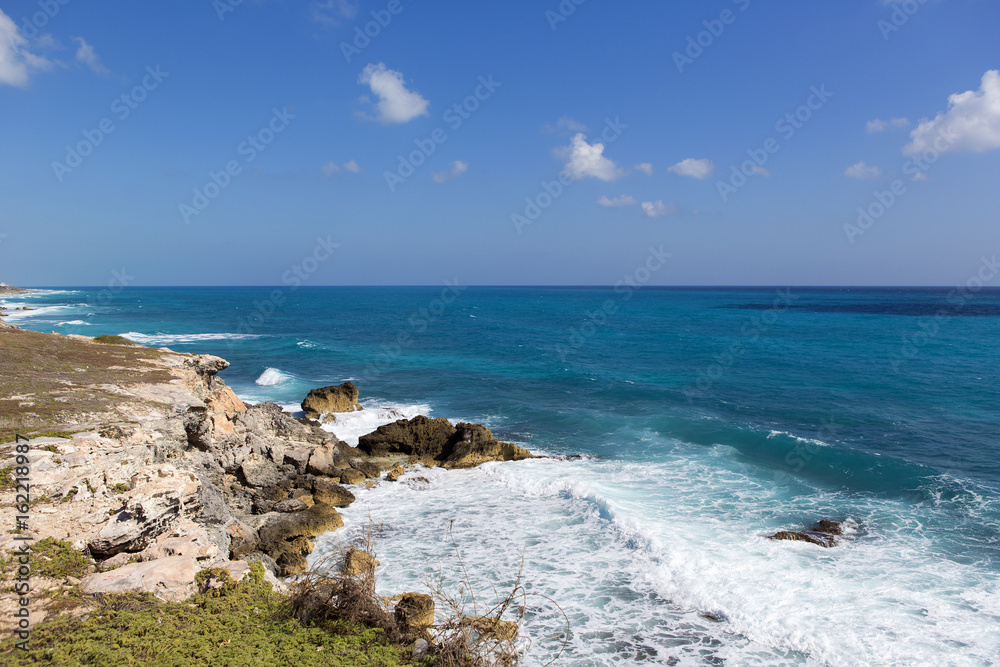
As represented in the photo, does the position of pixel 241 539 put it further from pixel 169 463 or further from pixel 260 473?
pixel 260 473

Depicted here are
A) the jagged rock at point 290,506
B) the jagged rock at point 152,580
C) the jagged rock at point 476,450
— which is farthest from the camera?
the jagged rock at point 476,450

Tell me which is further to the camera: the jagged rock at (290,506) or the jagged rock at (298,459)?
the jagged rock at (298,459)

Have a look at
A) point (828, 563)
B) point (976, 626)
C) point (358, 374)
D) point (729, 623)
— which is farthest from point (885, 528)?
point (358, 374)

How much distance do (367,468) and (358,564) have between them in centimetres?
973

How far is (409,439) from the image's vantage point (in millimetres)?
22672

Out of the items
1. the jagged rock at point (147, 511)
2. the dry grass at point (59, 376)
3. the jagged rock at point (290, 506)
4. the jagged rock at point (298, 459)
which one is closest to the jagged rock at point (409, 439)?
the jagged rock at point (298, 459)

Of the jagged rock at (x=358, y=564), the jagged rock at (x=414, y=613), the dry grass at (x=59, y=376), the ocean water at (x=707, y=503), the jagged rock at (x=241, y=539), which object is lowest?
the ocean water at (x=707, y=503)

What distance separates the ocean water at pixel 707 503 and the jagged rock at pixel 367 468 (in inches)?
36.2

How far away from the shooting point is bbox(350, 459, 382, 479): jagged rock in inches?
778

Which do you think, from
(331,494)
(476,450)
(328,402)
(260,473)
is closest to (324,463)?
(260,473)

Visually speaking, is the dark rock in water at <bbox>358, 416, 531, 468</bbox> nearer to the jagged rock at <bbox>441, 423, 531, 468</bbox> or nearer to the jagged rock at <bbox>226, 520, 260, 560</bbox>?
the jagged rock at <bbox>441, 423, 531, 468</bbox>

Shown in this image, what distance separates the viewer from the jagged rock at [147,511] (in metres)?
8.48

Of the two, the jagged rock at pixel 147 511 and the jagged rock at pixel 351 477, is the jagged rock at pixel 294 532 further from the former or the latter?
the jagged rock at pixel 147 511

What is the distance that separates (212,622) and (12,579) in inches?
111
